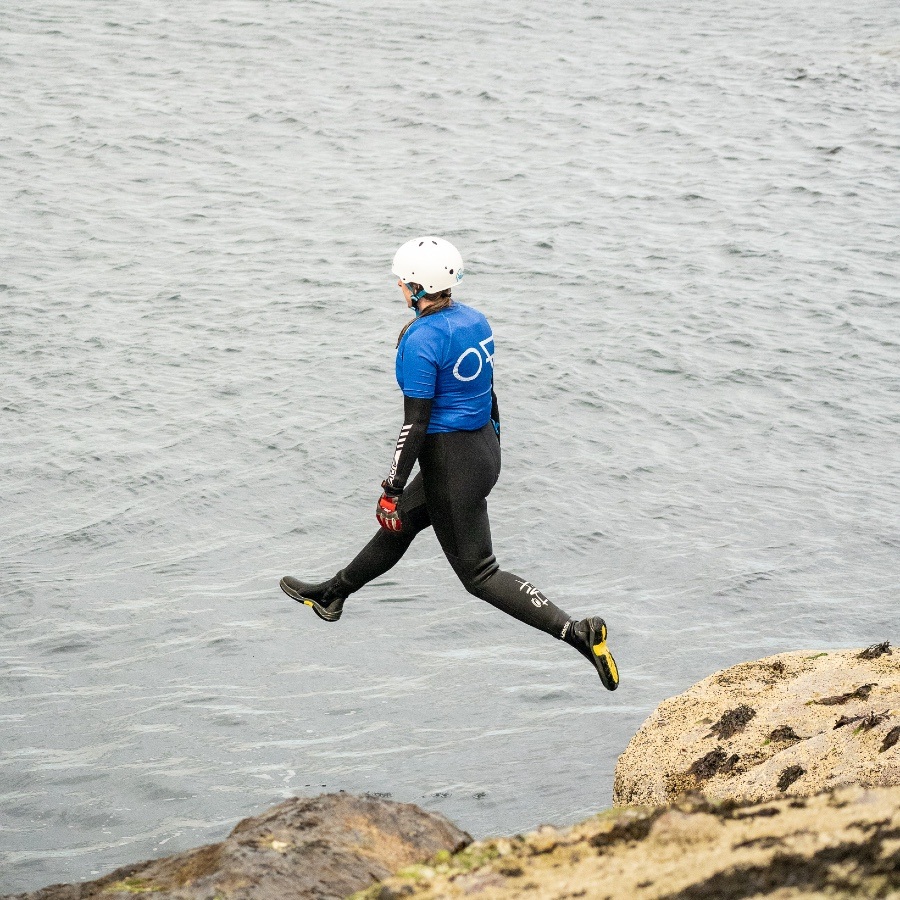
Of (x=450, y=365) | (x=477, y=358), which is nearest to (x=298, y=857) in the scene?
(x=450, y=365)

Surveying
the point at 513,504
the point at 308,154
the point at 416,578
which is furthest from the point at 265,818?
the point at 308,154

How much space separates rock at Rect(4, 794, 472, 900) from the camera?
15.3 ft

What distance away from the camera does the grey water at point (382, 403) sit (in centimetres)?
902

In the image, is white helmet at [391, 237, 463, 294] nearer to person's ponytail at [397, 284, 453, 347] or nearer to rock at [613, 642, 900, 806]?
person's ponytail at [397, 284, 453, 347]

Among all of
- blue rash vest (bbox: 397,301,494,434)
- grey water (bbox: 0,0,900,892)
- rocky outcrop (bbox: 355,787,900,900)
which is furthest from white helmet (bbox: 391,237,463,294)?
rocky outcrop (bbox: 355,787,900,900)

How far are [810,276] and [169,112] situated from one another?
47.7 feet

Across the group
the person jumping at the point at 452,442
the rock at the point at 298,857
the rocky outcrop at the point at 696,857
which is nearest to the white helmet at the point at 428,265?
the person jumping at the point at 452,442

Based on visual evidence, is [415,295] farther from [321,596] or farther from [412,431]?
[321,596]

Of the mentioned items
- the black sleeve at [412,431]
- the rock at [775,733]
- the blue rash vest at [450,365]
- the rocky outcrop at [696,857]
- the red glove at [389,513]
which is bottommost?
the rock at [775,733]

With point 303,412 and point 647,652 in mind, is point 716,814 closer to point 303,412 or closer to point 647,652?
point 647,652

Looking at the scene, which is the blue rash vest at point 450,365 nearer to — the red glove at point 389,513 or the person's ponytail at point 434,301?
the person's ponytail at point 434,301

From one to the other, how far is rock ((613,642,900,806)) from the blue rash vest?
7.12ft

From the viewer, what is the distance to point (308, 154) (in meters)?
26.6

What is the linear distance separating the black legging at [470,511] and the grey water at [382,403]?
4.58ft
